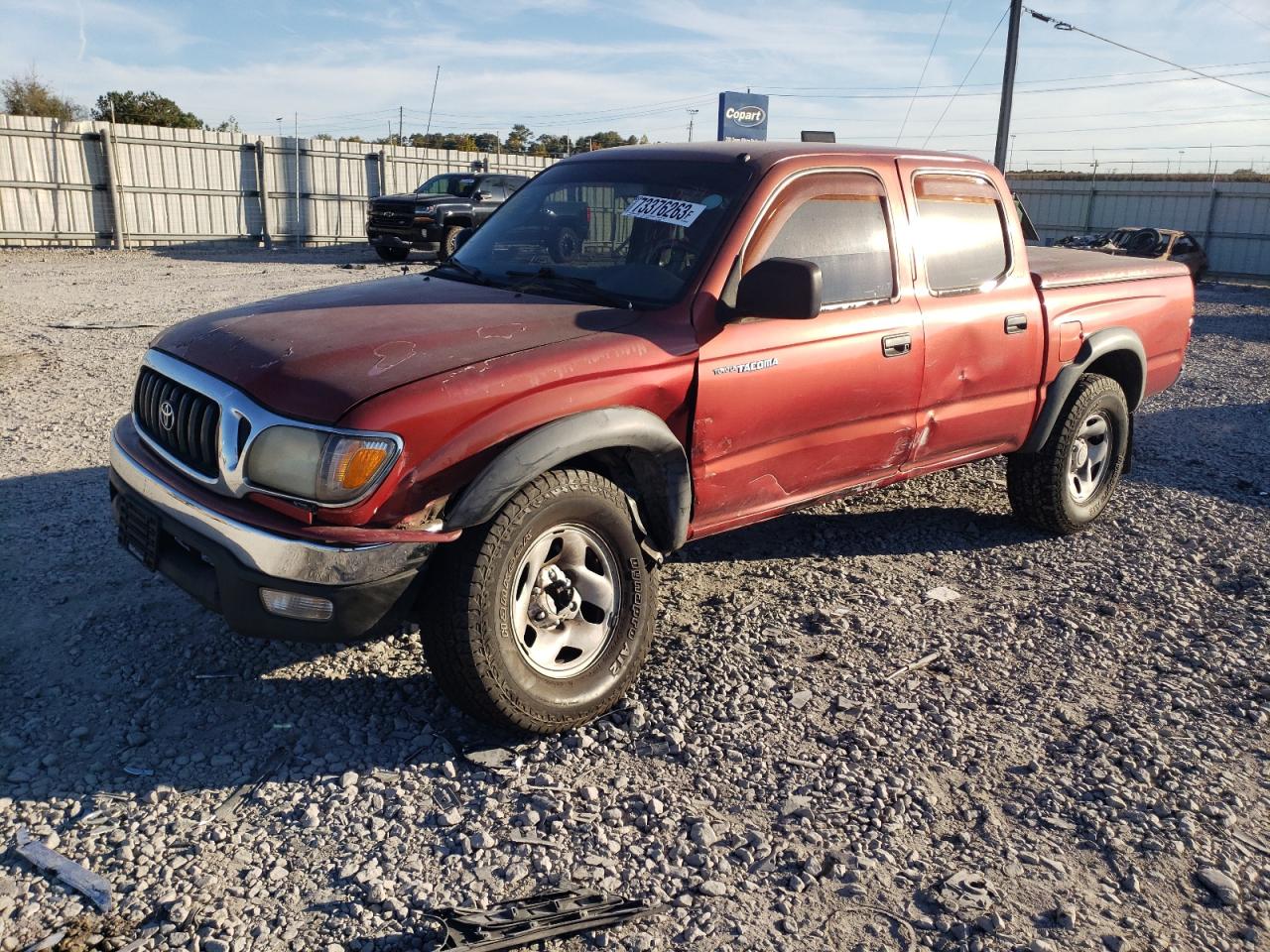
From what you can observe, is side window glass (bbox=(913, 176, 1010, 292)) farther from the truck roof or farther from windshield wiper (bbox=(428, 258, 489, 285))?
windshield wiper (bbox=(428, 258, 489, 285))

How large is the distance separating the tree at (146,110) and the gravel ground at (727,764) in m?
42.7

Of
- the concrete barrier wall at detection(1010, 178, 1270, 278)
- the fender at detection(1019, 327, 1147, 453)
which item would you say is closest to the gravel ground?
the fender at detection(1019, 327, 1147, 453)

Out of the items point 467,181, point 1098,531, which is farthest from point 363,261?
point 1098,531

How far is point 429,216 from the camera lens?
1959 centimetres

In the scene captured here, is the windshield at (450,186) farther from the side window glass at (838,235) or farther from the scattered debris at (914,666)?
the scattered debris at (914,666)

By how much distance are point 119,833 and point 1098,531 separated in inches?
200

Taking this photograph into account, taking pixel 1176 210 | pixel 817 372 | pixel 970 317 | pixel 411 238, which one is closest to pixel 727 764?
pixel 817 372

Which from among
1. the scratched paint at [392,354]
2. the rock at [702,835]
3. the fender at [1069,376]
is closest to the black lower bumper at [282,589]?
the scratched paint at [392,354]

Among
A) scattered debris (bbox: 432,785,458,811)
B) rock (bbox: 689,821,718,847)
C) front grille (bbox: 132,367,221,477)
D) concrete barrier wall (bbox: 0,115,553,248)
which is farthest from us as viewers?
concrete barrier wall (bbox: 0,115,553,248)

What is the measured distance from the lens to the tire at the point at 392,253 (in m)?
20.4

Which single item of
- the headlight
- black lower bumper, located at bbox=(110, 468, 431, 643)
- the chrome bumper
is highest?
the headlight

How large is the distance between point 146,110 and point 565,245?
1810 inches

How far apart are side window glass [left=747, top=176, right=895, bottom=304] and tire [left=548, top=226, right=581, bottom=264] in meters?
0.77

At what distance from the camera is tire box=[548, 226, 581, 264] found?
14.0ft
